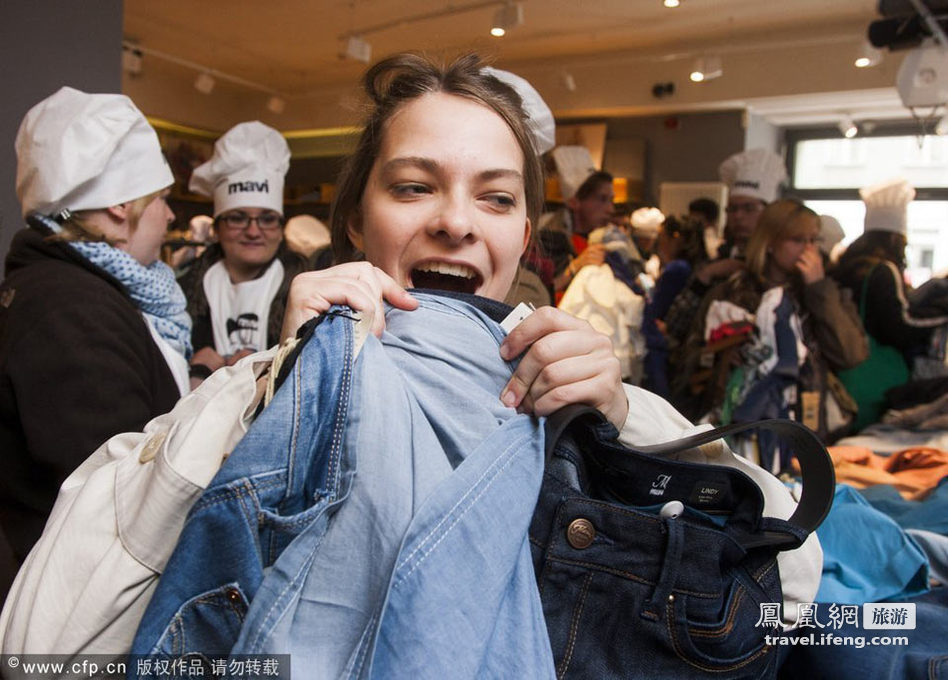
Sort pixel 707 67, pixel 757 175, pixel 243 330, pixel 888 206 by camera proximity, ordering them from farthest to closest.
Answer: pixel 707 67 → pixel 757 175 → pixel 888 206 → pixel 243 330

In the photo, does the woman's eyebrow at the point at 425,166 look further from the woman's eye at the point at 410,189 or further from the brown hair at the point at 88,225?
the brown hair at the point at 88,225

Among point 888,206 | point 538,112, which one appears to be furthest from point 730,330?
point 888,206

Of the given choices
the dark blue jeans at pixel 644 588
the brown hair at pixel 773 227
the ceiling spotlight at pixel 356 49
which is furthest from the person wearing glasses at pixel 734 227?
the ceiling spotlight at pixel 356 49

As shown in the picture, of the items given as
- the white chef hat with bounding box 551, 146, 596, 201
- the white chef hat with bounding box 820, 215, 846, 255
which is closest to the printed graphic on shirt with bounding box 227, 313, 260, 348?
Answer: the white chef hat with bounding box 551, 146, 596, 201

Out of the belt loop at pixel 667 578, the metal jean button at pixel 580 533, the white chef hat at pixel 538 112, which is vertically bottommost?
the belt loop at pixel 667 578

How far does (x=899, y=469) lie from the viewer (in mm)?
2047

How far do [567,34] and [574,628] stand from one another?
7418 millimetres

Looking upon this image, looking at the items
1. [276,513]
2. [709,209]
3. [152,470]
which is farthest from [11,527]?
[709,209]

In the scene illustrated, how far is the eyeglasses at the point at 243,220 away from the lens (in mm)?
2842

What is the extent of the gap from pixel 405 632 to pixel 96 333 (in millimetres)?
1180

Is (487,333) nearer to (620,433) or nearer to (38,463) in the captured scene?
(620,433)

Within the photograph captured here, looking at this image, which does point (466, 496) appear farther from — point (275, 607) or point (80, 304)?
point (80, 304)

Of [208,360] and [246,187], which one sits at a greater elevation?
[246,187]

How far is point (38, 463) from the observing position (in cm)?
135
